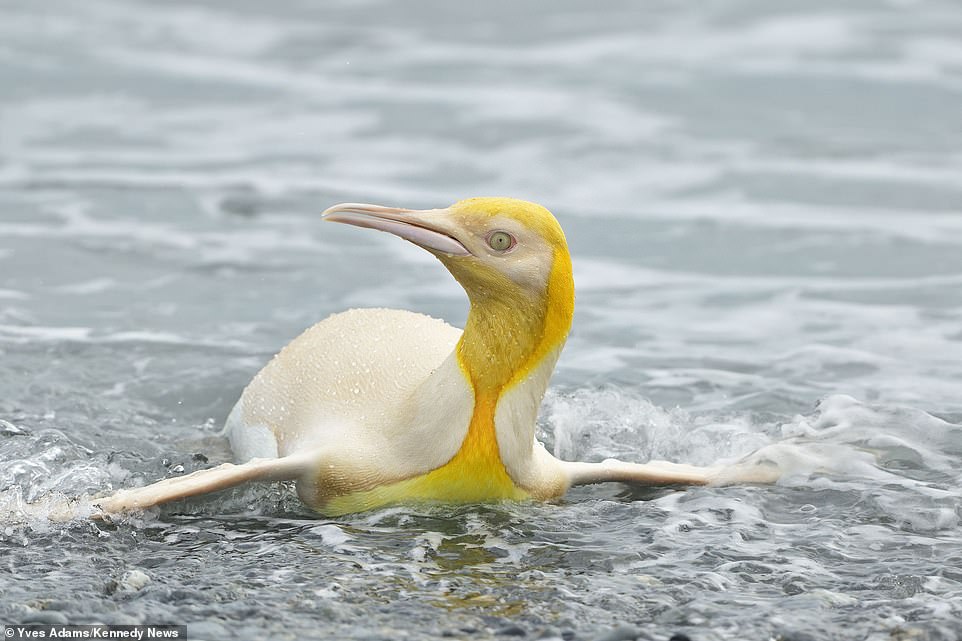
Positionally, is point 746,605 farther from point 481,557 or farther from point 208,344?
point 208,344

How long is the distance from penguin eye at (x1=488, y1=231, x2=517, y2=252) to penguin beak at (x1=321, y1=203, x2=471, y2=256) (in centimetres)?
10

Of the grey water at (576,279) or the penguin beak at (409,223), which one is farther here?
the penguin beak at (409,223)

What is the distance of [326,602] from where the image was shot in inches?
191

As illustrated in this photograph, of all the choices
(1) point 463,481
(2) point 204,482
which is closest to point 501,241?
(1) point 463,481

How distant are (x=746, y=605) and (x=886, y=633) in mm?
473

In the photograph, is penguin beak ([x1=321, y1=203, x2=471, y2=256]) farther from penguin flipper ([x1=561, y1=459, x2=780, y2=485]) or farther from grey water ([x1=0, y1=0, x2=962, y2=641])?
penguin flipper ([x1=561, y1=459, x2=780, y2=485])

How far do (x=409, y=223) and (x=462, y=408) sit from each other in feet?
2.50

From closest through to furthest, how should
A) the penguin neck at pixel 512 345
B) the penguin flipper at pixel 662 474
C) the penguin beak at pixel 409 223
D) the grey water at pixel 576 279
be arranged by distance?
the grey water at pixel 576 279, the penguin beak at pixel 409 223, the penguin neck at pixel 512 345, the penguin flipper at pixel 662 474

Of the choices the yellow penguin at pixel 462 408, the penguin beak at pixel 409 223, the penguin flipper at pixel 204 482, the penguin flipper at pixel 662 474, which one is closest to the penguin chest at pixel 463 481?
the yellow penguin at pixel 462 408

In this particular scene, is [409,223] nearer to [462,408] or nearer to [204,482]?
[462,408]

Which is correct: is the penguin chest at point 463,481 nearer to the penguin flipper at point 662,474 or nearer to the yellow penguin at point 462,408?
the yellow penguin at point 462,408

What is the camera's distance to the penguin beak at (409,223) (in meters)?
5.45

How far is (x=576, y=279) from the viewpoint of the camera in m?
10.5

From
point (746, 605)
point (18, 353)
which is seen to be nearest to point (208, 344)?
point (18, 353)
